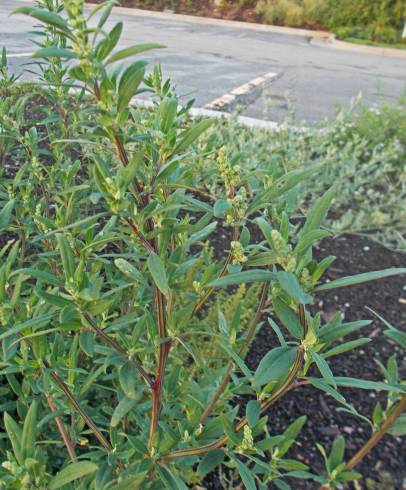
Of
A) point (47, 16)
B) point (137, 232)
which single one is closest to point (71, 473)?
point (137, 232)

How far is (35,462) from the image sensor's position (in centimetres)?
97

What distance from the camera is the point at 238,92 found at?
7695 millimetres

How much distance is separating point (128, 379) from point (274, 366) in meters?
0.33

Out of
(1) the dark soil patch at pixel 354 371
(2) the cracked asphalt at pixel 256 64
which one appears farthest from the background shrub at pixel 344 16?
(1) the dark soil patch at pixel 354 371

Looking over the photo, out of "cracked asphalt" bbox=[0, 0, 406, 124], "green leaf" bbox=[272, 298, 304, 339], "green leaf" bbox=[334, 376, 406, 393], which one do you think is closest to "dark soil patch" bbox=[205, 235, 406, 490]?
"green leaf" bbox=[334, 376, 406, 393]

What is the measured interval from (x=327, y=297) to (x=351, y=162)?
141 cm

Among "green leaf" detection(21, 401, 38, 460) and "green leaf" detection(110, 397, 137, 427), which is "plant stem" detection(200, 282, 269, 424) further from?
"green leaf" detection(21, 401, 38, 460)

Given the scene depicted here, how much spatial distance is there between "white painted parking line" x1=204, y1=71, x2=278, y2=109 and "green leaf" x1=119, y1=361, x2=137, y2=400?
548cm

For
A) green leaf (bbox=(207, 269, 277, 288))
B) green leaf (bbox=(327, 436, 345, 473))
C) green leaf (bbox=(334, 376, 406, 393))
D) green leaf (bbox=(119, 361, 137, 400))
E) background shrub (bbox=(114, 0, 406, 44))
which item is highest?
background shrub (bbox=(114, 0, 406, 44))

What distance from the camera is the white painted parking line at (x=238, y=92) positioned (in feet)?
21.5

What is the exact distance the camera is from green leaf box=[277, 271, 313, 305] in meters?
0.74

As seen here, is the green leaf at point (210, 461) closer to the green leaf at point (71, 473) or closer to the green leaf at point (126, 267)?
the green leaf at point (71, 473)

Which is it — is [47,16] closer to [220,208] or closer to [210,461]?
[220,208]

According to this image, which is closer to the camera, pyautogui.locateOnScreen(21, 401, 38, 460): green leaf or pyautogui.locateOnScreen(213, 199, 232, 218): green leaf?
pyautogui.locateOnScreen(213, 199, 232, 218): green leaf
